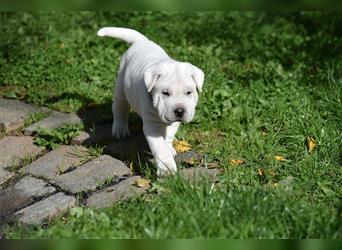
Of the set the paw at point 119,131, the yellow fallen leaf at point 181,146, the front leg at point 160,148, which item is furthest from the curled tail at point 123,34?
the front leg at point 160,148

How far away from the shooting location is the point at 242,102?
5.12 metres

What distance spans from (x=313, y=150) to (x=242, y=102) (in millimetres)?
1050

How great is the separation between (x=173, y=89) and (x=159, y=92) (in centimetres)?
10

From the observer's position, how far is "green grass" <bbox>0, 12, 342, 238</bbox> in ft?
9.50

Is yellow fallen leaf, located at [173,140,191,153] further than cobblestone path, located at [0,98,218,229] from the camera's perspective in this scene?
Yes

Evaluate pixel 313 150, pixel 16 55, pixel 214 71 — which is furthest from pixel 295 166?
pixel 16 55

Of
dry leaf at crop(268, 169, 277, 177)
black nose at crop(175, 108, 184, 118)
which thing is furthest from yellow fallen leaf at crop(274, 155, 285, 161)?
black nose at crop(175, 108, 184, 118)

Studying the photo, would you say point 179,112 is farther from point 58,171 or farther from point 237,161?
point 58,171

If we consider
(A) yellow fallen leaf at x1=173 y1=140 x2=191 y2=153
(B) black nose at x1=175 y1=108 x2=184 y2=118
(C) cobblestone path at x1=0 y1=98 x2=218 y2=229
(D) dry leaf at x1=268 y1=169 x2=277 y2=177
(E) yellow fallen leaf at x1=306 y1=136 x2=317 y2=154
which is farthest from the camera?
(A) yellow fallen leaf at x1=173 y1=140 x2=191 y2=153

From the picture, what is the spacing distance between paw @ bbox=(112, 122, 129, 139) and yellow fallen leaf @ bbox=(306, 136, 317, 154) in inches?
58.3

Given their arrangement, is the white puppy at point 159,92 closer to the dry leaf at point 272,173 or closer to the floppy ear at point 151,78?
the floppy ear at point 151,78

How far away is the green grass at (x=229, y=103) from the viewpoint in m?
2.90

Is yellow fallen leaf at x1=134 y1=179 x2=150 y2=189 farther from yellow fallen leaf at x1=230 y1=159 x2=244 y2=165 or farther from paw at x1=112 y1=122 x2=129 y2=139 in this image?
paw at x1=112 y1=122 x2=129 y2=139

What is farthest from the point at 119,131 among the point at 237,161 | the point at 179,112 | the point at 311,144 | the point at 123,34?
the point at 311,144
